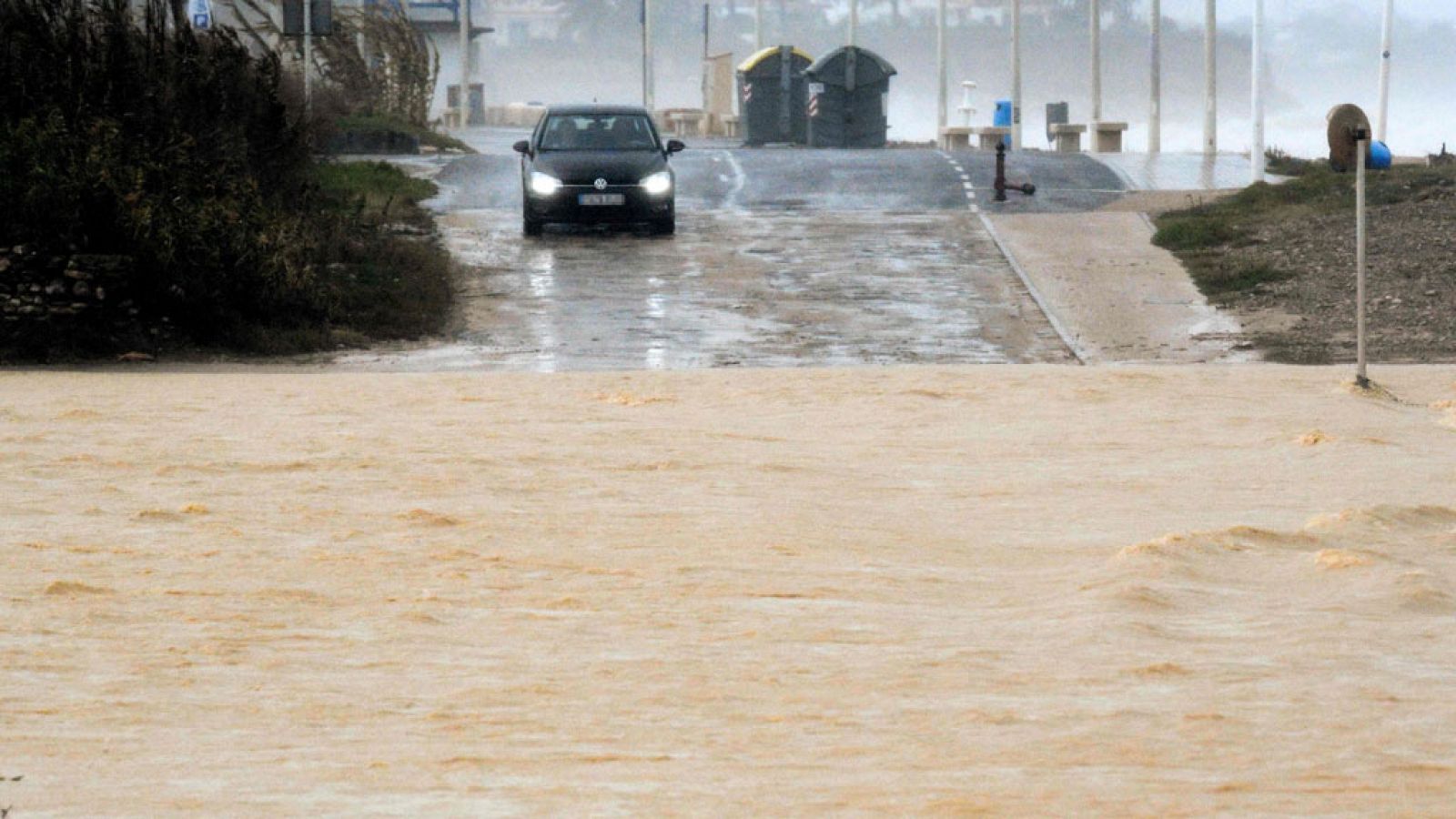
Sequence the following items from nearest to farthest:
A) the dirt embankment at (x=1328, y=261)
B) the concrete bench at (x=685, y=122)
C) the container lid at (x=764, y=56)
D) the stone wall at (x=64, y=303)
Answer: the stone wall at (x=64, y=303) < the dirt embankment at (x=1328, y=261) < the container lid at (x=764, y=56) < the concrete bench at (x=685, y=122)

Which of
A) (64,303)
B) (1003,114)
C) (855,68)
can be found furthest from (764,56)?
(64,303)

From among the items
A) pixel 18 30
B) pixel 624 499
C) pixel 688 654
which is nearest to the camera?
pixel 688 654

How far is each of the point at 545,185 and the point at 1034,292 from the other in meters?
6.87

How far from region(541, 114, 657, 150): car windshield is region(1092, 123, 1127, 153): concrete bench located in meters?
23.6

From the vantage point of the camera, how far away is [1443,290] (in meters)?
21.6

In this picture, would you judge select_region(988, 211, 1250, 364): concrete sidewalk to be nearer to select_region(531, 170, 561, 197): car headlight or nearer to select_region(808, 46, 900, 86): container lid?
select_region(531, 170, 561, 197): car headlight

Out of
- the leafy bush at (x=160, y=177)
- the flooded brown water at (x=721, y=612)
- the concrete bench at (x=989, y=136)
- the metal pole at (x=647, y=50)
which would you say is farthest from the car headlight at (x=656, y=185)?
the metal pole at (x=647, y=50)

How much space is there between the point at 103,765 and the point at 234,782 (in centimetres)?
43

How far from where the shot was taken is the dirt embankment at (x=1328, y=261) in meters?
19.8

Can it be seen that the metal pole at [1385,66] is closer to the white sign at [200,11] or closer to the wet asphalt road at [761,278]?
the wet asphalt road at [761,278]

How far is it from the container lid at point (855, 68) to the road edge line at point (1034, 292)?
21.6 meters

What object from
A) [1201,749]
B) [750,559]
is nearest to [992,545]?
[750,559]

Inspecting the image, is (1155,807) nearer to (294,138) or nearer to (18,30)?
(18,30)

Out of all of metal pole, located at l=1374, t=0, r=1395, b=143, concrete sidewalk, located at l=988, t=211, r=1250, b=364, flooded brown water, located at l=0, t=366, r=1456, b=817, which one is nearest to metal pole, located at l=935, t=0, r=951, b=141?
metal pole, located at l=1374, t=0, r=1395, b=143
